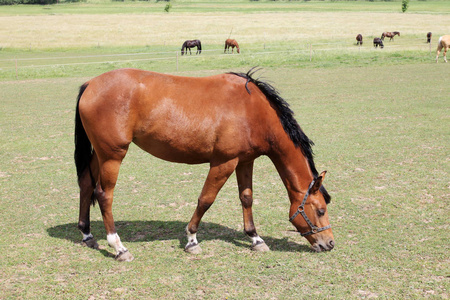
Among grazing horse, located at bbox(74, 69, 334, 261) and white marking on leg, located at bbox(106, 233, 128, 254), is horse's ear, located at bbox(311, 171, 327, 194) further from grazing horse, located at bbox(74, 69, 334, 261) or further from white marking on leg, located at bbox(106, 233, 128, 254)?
white marking on leg, located at bbox(106, 233, 128, 254)

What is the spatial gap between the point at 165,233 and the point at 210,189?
3.58ft

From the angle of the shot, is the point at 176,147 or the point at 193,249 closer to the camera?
the point at 176,147

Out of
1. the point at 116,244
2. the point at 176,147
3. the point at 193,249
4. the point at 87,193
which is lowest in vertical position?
the point at 193,249

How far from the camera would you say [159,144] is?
4578 millimetres

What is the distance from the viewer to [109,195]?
4559 millimetres

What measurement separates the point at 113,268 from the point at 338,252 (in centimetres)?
240

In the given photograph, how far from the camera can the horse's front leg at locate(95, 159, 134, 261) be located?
4.50 metres

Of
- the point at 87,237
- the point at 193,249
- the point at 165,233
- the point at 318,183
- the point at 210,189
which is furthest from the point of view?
the point at 165,233

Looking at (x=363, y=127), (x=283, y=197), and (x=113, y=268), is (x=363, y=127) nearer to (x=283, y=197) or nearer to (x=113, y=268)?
(x=283, y=197)

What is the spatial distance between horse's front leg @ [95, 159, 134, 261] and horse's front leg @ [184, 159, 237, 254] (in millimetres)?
669

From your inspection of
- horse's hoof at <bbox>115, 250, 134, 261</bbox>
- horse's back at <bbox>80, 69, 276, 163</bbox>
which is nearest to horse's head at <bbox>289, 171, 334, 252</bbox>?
horse's back at <bbox>80, 69, 276, 163</bbox>

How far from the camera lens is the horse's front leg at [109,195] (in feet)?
14.8

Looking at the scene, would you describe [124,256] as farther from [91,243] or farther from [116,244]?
[91,243]

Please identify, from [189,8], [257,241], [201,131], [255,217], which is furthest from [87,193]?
[189,8]
